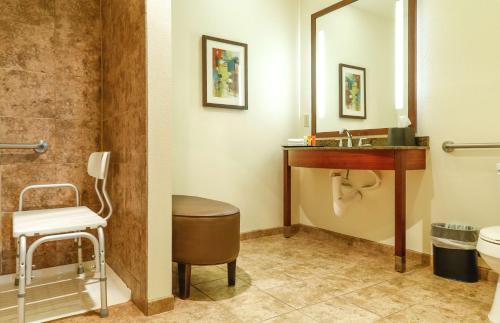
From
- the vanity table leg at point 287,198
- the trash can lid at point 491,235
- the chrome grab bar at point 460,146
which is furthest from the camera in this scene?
the vanity table leg at point 287,198

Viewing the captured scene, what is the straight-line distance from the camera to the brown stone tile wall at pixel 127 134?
A: 1.74m

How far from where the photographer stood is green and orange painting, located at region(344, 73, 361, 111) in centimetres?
296

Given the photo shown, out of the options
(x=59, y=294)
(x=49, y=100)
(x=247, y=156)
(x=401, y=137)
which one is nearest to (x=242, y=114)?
(x=247, y=156)

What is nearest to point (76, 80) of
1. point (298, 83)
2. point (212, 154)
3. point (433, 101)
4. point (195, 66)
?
point (195, 66)

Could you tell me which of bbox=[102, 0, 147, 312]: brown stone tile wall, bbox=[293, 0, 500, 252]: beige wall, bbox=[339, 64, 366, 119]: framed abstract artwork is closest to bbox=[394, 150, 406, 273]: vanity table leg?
bbox=[293, 0, 500, 252]: beige wall

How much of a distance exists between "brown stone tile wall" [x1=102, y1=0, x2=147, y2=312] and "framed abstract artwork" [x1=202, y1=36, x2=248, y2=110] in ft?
2.78

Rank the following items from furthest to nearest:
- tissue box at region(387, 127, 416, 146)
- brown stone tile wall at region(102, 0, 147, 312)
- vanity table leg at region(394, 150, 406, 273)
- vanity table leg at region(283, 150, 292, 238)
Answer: vanity table leg at region(283, 150, 292, 238) < tissue box at region(387, 127, 416, 146) < vanity table leg at region(394, 150, 406, 273) < brown stone tile wall at region(102, 0, 147, 312)

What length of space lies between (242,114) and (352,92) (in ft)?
3.16

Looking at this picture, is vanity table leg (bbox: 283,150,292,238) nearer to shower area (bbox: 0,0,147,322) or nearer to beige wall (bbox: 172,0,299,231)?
beige wall (bbox: 172,0,299,231)

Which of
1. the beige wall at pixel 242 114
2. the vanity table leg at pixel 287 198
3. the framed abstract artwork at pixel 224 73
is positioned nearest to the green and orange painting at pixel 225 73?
the framed abstract artwork at pixel 224 73

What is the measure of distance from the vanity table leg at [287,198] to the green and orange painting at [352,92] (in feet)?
2.27

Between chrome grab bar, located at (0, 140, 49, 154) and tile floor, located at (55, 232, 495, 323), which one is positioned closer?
tile floor, located at (55, 232, 495, 323)

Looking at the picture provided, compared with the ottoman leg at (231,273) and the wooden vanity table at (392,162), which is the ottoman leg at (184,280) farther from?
the wooden vanity table at (392,162)

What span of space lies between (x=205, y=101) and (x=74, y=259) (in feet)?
4.98
